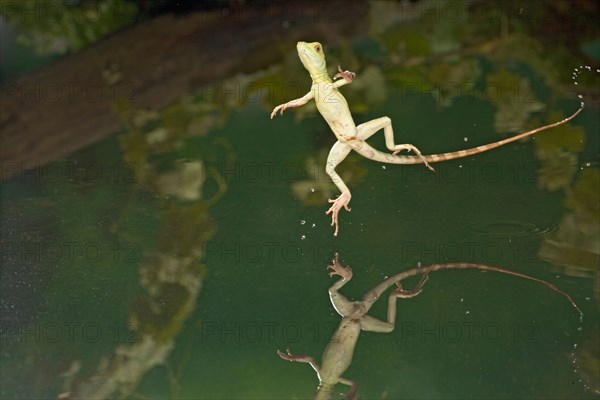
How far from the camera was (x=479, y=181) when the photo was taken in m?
1.62

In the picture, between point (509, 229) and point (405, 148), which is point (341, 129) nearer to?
point (405, 148)

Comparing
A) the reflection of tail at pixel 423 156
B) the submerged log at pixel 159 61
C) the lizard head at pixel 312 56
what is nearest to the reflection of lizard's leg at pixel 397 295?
the reflection of tail at pixel 423 156

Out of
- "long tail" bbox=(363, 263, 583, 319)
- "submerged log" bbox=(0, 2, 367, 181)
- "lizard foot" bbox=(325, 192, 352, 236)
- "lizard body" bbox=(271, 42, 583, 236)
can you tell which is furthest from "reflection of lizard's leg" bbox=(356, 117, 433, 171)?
"submerged log" bbox=(0, 2, 367, 181)

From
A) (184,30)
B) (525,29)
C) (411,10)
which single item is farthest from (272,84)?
(525,29)

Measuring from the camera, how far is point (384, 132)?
146 centimetres

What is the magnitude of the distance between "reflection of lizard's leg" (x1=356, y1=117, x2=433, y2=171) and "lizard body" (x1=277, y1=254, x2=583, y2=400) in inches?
9.7

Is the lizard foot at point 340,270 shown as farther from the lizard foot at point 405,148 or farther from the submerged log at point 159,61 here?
the submerged log at point 159,61

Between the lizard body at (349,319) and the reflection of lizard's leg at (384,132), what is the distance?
0.81 ft

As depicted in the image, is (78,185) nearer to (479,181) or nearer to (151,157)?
(151,157)

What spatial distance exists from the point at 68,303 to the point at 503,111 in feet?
3.19

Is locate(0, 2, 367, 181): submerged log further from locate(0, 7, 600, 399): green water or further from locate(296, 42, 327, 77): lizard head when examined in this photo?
locate(296, 42, 327, 77): lizard head

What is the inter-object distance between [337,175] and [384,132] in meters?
0.12

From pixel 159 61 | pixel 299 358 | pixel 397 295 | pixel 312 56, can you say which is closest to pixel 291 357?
pixel 299 358

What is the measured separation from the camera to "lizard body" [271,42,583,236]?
4.48 ft
